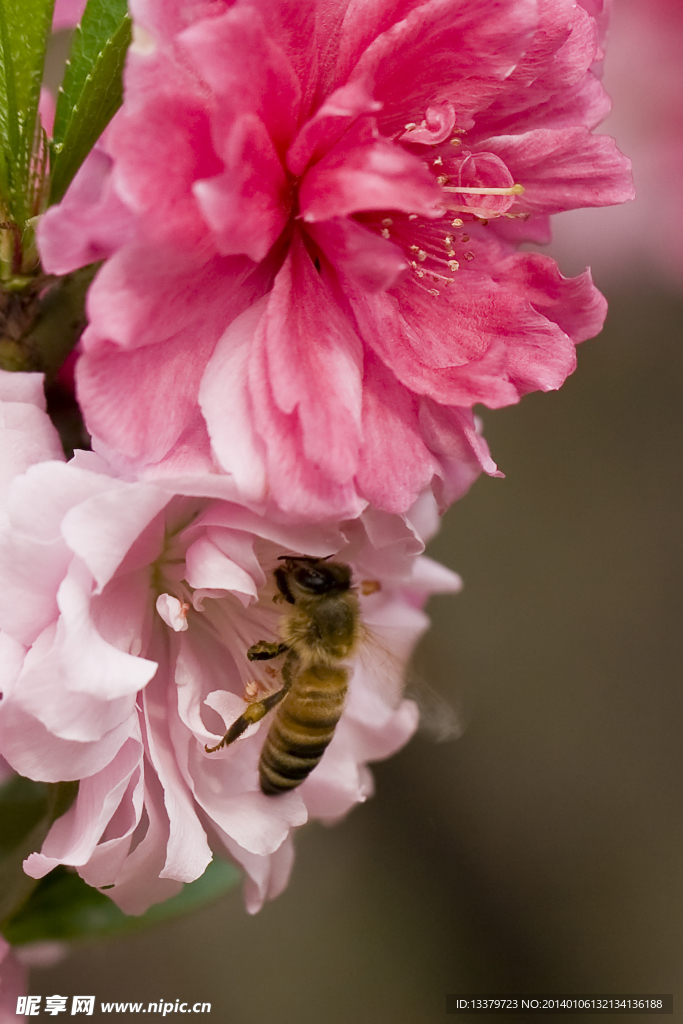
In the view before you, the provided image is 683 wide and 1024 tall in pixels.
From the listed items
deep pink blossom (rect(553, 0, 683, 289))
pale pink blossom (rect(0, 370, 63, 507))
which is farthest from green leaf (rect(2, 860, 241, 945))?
deep pink blossom (rect(553, 0, 683, 289))

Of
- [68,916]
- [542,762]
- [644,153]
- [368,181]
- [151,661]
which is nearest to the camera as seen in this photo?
[368,181]

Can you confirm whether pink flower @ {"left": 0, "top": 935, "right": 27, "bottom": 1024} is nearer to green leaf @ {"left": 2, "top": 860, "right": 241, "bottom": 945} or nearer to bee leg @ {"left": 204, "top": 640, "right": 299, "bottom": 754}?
green leaf @ {"left": 2, "top": 860, "right": 241, "bottom": 945}

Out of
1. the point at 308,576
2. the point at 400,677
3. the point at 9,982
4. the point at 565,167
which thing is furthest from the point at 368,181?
the point at 9,982

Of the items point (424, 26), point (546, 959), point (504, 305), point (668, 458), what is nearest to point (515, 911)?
point (546, 959)

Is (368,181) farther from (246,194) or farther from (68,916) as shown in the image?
(68,916)

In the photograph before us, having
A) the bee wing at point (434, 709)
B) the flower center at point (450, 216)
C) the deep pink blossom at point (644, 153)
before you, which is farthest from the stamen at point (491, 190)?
the deep pink blossom at point (644, 153)

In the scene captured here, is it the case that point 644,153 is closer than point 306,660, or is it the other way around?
point 306,660
